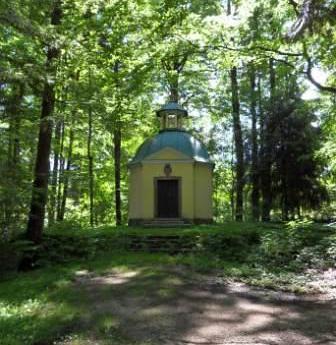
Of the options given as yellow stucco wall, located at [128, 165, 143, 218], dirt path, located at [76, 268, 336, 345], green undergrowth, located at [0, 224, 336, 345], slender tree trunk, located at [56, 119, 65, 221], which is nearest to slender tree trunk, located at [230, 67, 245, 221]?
yellow stucco wall, located at [128, 165, 143, 218]

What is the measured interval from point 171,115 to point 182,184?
396 cm

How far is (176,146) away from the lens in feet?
64.8

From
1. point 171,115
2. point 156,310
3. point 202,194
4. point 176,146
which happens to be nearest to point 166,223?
point 202,194

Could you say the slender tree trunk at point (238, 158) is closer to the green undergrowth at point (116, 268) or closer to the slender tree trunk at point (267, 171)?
the slender tree trunk at point (267, 171)

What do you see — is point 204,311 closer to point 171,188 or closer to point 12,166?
point 12,166

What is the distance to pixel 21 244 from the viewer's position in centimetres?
1223

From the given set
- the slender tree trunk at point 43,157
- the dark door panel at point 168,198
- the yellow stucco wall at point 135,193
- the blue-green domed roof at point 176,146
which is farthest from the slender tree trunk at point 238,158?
the slender tree trunk at point 43,157

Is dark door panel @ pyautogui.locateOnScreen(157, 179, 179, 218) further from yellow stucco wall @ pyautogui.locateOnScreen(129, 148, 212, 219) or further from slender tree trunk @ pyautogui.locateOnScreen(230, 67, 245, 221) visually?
slender tree trunk @ pyautogui.locateOnScreen(230, 67, 245, 221)

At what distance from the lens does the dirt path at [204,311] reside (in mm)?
6605

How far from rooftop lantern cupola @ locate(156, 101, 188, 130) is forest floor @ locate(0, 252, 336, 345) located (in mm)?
11289

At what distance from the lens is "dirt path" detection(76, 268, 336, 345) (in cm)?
661

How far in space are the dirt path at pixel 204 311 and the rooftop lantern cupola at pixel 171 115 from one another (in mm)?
12021

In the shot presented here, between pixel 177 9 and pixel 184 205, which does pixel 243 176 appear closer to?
pixel 184 205

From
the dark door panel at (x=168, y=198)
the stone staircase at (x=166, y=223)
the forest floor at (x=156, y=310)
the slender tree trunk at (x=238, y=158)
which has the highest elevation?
the slender tree trunk at (x=238, y=158)
